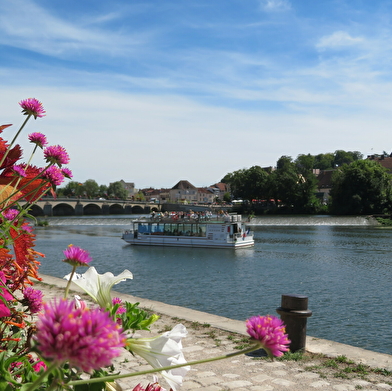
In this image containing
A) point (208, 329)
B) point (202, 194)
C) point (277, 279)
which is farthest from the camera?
point (202, 194)

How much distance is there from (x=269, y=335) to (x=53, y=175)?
1.04 meters

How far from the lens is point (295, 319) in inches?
274

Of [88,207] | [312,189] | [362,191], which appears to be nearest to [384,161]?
[312,189]

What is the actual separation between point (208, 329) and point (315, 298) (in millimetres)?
9414

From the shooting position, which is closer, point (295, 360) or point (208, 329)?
point (295, 360)

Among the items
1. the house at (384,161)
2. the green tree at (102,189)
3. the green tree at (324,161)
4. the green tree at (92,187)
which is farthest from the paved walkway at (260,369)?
the green tree at (324,161)

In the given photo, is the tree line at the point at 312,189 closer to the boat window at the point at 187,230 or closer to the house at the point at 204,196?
the boat window at the point at 187,230

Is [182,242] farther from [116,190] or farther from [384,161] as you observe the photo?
[116,190]

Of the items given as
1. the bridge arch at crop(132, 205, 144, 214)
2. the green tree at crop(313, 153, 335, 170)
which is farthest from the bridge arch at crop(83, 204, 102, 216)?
the green tree at crop(313, 153, 335, 170)

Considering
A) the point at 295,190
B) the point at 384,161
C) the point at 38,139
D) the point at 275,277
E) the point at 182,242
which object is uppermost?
the point at 384,161

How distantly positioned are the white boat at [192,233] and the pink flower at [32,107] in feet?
104

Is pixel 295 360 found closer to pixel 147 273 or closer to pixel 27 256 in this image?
pixel 27 256

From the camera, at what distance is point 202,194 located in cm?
16225

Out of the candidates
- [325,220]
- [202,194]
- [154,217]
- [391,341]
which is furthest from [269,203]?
[391,341]
